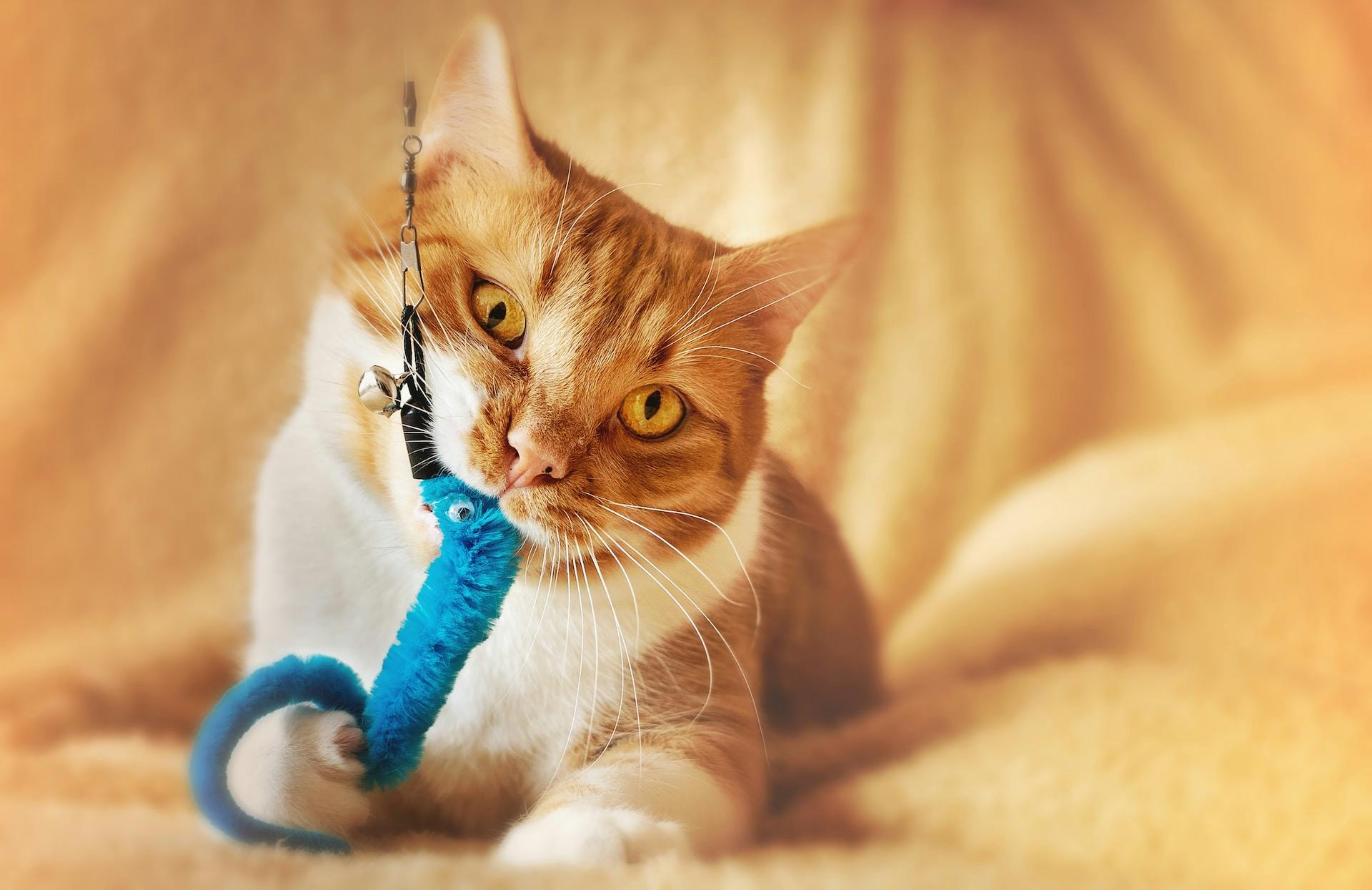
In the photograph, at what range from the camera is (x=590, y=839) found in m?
0.67

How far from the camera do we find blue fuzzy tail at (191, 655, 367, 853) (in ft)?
2.15

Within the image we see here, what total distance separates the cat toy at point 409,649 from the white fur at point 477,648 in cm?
2

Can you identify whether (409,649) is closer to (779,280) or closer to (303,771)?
(303,771)

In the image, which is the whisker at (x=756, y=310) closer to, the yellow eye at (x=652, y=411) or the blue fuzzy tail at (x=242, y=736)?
the yellow eye at (x=652, y=411)

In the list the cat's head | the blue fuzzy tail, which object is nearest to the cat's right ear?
the cat's head

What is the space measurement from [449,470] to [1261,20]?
112 centimetres

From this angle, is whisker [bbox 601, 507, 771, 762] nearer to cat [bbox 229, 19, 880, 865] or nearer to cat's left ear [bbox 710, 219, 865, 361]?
cat [bbox 229, 19, 880, 865]

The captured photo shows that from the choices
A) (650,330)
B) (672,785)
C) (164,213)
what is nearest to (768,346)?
(650,330)

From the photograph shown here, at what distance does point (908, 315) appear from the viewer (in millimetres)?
1184

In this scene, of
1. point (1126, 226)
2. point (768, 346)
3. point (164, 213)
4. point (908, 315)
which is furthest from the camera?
point (1126, 226)

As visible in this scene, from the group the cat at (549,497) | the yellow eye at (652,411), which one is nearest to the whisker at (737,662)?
the cat at (549,497)

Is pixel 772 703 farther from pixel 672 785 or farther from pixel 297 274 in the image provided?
pixel 297 274

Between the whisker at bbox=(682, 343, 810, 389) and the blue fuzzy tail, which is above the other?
the whisker at bbox=(682, 343, 810, 389)

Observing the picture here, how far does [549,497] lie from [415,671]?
14 cm
